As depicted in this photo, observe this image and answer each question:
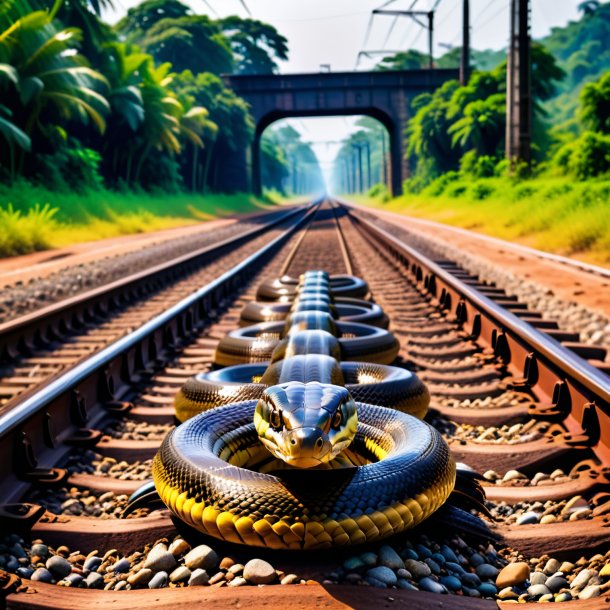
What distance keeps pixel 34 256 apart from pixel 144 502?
13732mm

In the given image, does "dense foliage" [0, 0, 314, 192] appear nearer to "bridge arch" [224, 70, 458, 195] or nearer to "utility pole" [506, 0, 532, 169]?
"bridge arch" [224, 70, 458, 195]

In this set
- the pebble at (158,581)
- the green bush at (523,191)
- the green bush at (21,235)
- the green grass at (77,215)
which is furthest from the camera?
the green bush at (523,191)

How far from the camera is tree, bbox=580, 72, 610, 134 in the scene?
22.3 m

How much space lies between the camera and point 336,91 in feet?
166

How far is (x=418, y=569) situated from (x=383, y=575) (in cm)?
16

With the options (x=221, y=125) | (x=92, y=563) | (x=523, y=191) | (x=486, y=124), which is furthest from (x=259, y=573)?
(x=221, y=125)

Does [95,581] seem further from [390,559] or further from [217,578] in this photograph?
[390,559]

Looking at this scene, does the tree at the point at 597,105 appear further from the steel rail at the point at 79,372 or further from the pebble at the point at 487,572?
the pebble at the point at 487,572

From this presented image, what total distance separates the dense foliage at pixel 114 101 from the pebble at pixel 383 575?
19.9 meters

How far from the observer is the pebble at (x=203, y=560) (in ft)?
7.97

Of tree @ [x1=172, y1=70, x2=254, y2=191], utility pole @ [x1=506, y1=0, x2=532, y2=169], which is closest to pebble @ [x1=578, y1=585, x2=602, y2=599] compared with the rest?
utility pole @ [x1=506, y1=0, x2=532, y2=169]

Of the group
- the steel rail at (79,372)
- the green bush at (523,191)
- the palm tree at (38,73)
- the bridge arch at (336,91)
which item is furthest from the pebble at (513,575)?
the bridge arch at (336,91)

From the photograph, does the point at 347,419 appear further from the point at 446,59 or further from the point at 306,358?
the point at 446,59

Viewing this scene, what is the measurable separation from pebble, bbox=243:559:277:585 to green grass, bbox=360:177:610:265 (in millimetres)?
10768
